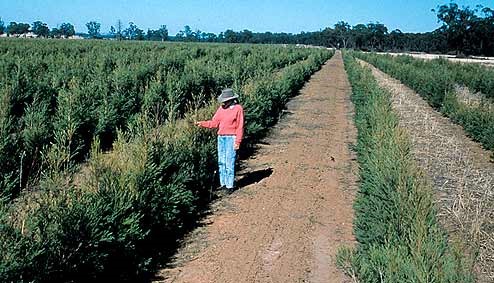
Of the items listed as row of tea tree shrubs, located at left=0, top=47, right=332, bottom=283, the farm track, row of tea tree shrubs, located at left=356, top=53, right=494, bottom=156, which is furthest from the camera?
row of tea tree shrubs, located at left=356, top=53, right=494, bottom=156

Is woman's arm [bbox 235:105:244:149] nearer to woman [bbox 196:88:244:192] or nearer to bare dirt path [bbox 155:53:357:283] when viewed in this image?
woman [bbox 196:88:244:192]

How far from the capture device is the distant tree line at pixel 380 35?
9950cm

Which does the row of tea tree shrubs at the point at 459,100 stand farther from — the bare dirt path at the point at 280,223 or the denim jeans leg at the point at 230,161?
the denim jeans leg at the point at 230,161

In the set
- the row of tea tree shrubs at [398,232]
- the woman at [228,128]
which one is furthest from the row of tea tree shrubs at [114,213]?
the row of tea tree shrubs at [398,232]

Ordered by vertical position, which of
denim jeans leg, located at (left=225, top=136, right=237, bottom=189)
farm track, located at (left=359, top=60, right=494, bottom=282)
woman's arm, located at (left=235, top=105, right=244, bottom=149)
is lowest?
farm track, located at (left=359, top=60, right=494, bottom=282)

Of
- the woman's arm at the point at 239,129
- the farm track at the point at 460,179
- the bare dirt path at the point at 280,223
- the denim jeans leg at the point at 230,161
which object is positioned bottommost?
the bare dirt path at the point at 280,223

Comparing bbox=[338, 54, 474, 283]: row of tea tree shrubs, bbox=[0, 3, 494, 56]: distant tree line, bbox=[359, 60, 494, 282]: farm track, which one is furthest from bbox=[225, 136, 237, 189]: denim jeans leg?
bbox=[0, 3, 494, 56]: distant tree line

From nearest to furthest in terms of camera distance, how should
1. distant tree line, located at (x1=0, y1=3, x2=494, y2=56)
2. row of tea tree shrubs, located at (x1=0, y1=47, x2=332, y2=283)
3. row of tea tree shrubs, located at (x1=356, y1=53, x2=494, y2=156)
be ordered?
row of tea tree shrubs, located at (x1=0, y1=47, x2=332, y2=283), row of tea tree shrubs, located at (x1=356, y1=53, x2=494, y2=156), distant tree line, located at (x1=0, y1=3, x2=494, y2=56)

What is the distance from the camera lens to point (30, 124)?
10039 mm

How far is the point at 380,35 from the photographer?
15088cm

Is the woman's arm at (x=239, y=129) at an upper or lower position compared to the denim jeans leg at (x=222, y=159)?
upper

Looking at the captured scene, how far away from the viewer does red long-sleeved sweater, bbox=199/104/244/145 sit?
26.2 feet

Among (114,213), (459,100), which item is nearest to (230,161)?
(114,213)

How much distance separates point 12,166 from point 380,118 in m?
7.25
